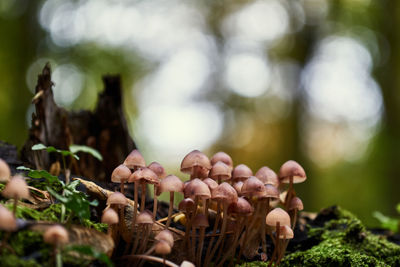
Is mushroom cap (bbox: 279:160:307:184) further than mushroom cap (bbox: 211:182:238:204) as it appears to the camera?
Yes

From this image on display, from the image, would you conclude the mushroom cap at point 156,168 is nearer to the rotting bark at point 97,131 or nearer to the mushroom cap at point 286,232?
the mushroom cap at point 286,232

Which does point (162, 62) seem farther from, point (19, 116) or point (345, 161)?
point (345, 161)

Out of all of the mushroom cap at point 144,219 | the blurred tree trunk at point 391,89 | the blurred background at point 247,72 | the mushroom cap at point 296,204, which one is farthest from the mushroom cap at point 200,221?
the blurred tree trunk at point 391,89

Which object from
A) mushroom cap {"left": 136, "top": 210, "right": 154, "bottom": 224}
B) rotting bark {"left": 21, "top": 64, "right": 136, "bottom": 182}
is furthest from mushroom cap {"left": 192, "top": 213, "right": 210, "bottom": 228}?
rotting bark {"left": 21, "top": 64, "right": 136, "bottom": 182}

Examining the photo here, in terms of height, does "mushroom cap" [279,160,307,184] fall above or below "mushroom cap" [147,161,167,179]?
below

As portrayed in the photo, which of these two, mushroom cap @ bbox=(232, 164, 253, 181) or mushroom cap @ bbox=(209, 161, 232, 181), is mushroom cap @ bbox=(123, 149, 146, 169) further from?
mushroom cap @ bbox=(232, 164, 253, 181)

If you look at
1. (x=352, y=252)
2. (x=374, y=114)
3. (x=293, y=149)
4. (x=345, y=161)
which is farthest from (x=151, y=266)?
(x=345, y=161)
